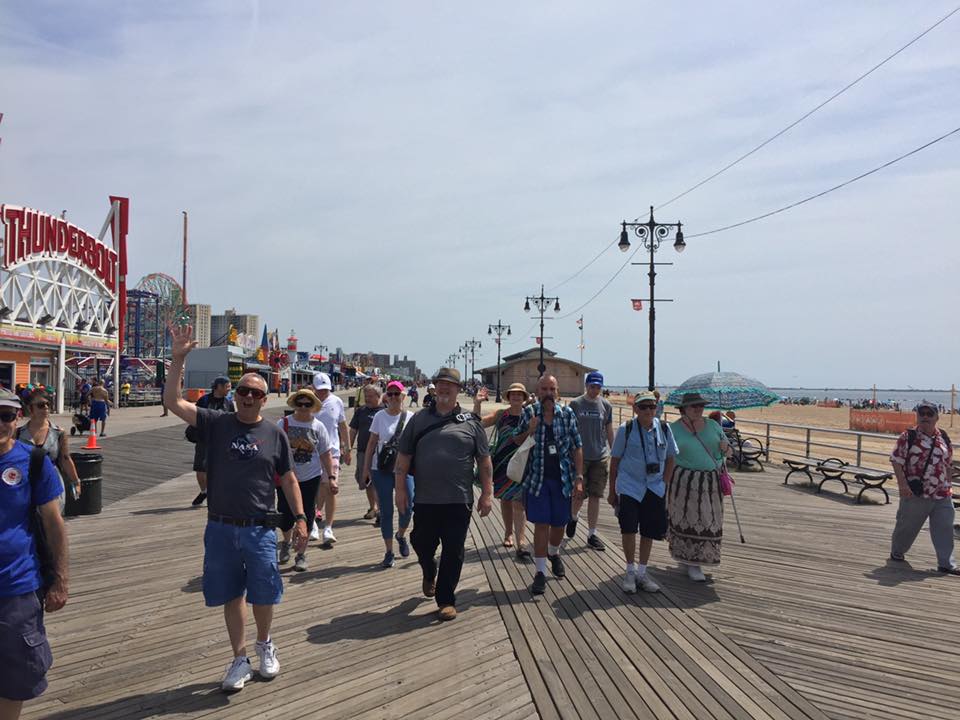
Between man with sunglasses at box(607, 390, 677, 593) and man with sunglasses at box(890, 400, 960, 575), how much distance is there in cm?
293

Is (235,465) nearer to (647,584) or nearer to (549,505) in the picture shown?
(549,505)

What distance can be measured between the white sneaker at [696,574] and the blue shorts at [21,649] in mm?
4908

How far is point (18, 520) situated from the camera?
274 centimetres

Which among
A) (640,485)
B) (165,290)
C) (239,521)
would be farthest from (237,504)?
(165,290)

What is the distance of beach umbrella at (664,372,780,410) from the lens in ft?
44.7

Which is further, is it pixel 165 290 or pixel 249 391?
pixel 165 290

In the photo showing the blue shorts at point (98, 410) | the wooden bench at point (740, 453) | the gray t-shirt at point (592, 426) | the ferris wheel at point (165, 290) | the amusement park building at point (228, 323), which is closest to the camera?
the gray t-shirt at point (592, 426)

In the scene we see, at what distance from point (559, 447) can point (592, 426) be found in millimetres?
1515

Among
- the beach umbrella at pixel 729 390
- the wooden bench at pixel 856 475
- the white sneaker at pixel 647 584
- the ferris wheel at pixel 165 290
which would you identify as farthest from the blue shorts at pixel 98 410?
the ferris wheel at pixel 165 290

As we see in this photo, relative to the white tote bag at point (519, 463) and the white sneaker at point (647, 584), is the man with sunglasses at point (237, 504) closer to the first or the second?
the white tote bag at point (519, 463)

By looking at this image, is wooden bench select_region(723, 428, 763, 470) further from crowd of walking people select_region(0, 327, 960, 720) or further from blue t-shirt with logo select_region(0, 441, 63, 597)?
blue t-shirt with logo select_region(0, 441, 63, 597)

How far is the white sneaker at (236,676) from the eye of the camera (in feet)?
11.6

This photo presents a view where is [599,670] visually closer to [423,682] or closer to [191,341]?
[423,682]

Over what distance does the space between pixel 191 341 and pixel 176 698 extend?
77.9 inches
